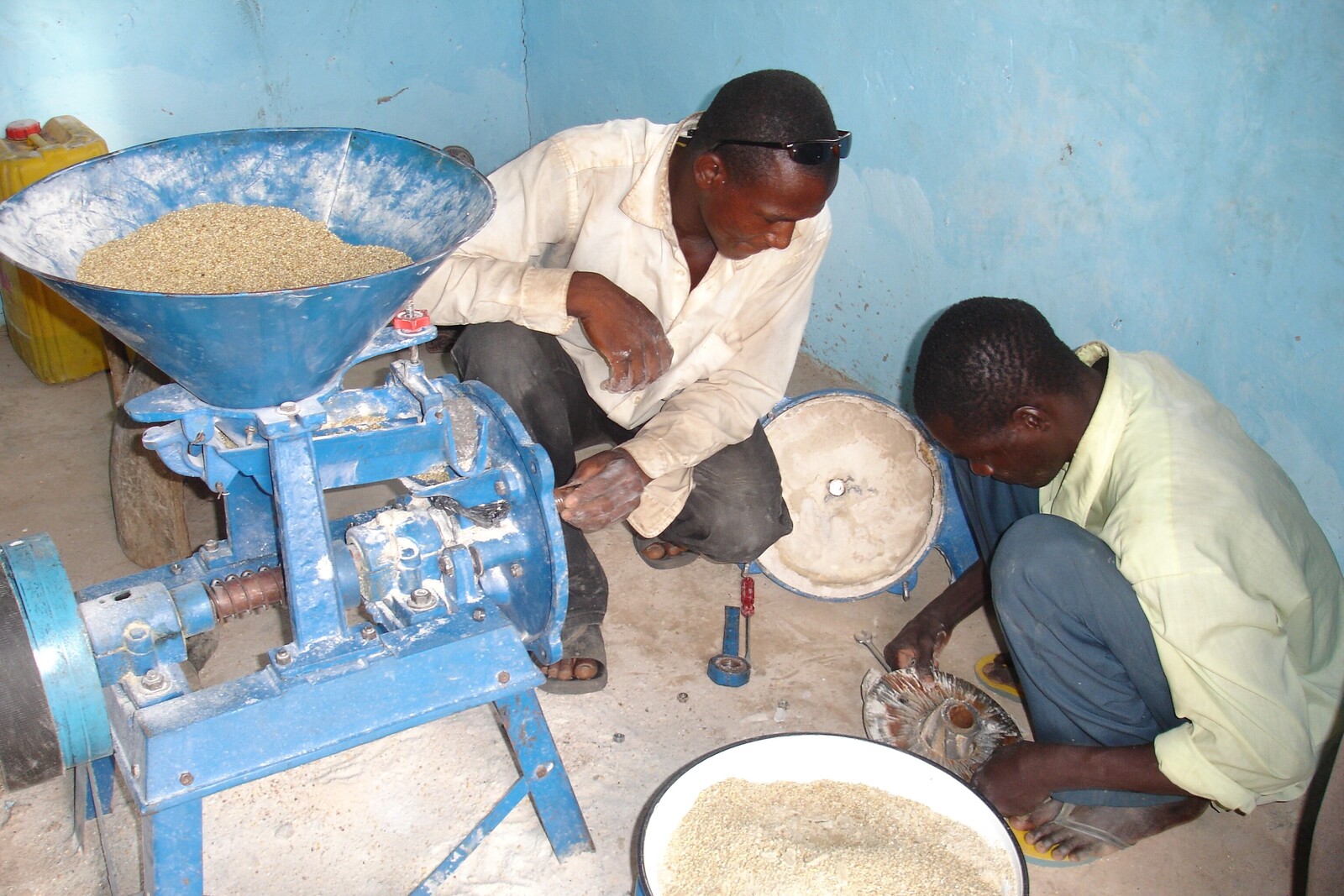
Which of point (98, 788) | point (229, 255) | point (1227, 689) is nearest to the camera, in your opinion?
point (229, 255)

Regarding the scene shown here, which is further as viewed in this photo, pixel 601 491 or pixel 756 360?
pixel 756 360

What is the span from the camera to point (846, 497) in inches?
103

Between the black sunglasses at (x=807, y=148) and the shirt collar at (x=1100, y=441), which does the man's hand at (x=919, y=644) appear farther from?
the black sunglasses at (x=807, y=148)

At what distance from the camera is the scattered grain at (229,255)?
1414mm

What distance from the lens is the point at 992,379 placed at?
1.77m

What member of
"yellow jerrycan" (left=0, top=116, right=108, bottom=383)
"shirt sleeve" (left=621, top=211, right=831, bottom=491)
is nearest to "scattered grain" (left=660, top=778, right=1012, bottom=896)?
"shirt sleeve" (left=621, top=211, right=831, bottom=491)

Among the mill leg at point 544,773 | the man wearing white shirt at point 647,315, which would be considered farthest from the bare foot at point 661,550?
the mill leg at point 544,773

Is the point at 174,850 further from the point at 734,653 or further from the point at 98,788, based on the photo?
the point at 734,653

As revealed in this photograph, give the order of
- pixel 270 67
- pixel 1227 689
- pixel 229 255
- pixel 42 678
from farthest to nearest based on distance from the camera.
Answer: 1. pixel 270 67
2. pixel 1227 689
3. pixel 229 255
4. pixel 42 678

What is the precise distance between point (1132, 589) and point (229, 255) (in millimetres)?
1574

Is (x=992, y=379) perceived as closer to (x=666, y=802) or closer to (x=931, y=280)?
(x=666, y=802)

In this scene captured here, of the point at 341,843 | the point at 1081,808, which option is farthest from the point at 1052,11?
the point at 341,843

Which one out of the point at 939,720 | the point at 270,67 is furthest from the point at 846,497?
the point at 270,67

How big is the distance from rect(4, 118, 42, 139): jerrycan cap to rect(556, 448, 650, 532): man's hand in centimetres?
253
